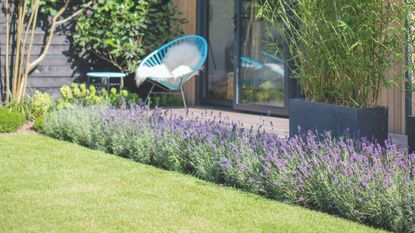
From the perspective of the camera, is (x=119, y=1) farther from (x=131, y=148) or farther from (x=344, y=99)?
(x=344, y=99)

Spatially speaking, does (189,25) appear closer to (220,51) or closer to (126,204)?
(220,51)

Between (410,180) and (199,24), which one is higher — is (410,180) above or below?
below

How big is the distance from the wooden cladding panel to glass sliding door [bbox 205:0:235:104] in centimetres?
18

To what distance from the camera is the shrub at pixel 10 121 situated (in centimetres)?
645

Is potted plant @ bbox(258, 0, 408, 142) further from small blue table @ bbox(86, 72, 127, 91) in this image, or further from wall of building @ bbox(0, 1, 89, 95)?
wall of building @ bbox(0, 1, 89, 95)

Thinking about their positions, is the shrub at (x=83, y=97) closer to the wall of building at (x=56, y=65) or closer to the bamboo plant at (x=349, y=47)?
the wall of building at (x=56, y=65)

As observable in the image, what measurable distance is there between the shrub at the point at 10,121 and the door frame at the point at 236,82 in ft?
7.57

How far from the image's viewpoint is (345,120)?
14.0 ft

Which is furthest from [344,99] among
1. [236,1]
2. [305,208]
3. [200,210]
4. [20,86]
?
[20,86]

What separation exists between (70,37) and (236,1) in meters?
2.03

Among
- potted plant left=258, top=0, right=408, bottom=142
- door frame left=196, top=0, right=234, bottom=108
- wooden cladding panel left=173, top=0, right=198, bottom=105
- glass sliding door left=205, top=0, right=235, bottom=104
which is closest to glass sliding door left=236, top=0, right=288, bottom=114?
glass sliding door left=205, top=0, right=235, bottom=104

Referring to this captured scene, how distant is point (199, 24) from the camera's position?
867 centimetres

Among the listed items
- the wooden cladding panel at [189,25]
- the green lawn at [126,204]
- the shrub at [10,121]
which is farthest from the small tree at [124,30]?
the green lawn at [126,204]

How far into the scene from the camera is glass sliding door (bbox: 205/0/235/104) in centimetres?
824
